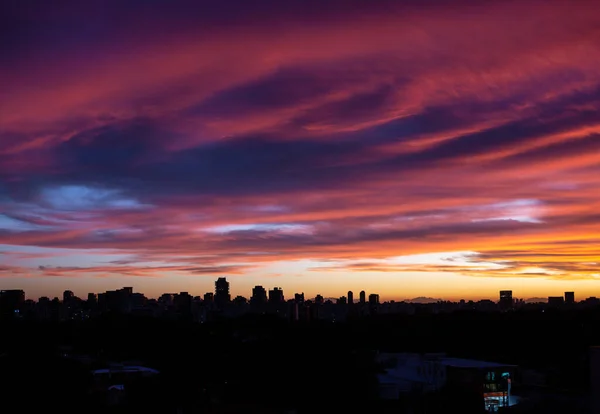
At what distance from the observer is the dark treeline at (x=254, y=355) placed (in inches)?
719

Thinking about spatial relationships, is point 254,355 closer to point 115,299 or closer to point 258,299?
point 115,299

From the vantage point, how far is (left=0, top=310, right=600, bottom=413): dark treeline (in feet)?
59.9

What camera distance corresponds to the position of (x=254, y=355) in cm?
2711

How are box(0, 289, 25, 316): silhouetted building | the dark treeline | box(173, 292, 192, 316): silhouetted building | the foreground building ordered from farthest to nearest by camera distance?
box(173, 292, 192, 316): silhouetted building < box(0, 289, 25, 316): silhouetted building < the foreground building < the dark treeline

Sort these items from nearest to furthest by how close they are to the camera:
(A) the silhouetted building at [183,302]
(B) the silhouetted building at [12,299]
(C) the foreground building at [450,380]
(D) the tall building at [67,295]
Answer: (C) the foreground building at [450,380]
(B) the silhouetted building at [12,299]
(A) the silhouetted building at [183,302]
(D) the tall building at [67,295]

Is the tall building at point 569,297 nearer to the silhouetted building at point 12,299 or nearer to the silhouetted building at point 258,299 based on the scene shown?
the silhouetted building at point 258,299

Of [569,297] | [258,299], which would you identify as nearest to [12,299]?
[258,299]

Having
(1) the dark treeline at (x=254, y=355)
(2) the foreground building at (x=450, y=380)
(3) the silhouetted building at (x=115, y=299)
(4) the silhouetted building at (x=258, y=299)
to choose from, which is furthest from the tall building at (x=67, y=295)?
(2) the foreground building at (x=450, y=380)

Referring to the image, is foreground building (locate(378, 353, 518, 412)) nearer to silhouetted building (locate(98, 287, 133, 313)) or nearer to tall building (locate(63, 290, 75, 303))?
silhouetted building (locate(98, 287, 133, 313))

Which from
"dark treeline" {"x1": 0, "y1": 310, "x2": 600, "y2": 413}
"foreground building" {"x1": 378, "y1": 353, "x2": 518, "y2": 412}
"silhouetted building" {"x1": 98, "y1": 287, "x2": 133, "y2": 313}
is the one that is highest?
"silhouetted building" {"x1": 98, "y1": 287, "x2": 133, "y2": 313}

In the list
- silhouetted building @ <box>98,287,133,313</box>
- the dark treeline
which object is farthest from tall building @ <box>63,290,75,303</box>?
the dark treeline

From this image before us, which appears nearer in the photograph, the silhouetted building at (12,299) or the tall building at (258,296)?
the silhouetted building at (12,299)

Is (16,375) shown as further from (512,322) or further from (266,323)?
(512,322)

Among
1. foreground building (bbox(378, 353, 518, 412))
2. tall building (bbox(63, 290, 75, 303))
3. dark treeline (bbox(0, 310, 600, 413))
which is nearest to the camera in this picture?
dark treeline (bbox(0, 310, 600, 413))
